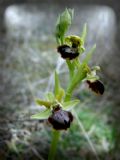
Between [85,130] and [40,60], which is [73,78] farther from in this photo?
[40,60]

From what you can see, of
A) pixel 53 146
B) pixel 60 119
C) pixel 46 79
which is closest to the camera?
pixel 60 119

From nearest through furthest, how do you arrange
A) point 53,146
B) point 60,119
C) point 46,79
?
point 60,119
point 53,146
point 46,79

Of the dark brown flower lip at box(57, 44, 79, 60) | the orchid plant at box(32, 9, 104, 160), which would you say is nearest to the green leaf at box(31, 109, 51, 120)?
the orchid plant at box(32, 9, 104, 160)

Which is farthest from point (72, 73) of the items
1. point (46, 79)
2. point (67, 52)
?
point (46, 79)

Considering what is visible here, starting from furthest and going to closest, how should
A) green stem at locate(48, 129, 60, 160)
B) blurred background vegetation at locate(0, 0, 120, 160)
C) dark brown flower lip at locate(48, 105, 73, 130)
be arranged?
blurred background vegetation at locate(0, 0, 120, 160) → green stem at locate(48, 129, 60, 160) → dark brown flower lip at locate(48, 105, 73, 130)

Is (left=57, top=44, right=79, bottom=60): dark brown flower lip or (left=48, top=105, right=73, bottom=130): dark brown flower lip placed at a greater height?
(left=57, top=44, right=79, bottom=60): dark brown flower lip

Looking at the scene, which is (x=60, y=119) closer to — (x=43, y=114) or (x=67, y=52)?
(x=43, y=114)

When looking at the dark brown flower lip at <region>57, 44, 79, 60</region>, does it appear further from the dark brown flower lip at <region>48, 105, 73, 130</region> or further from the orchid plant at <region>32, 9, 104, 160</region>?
the dark brown flower lip at <region>48, 105, 73, 130</region>
